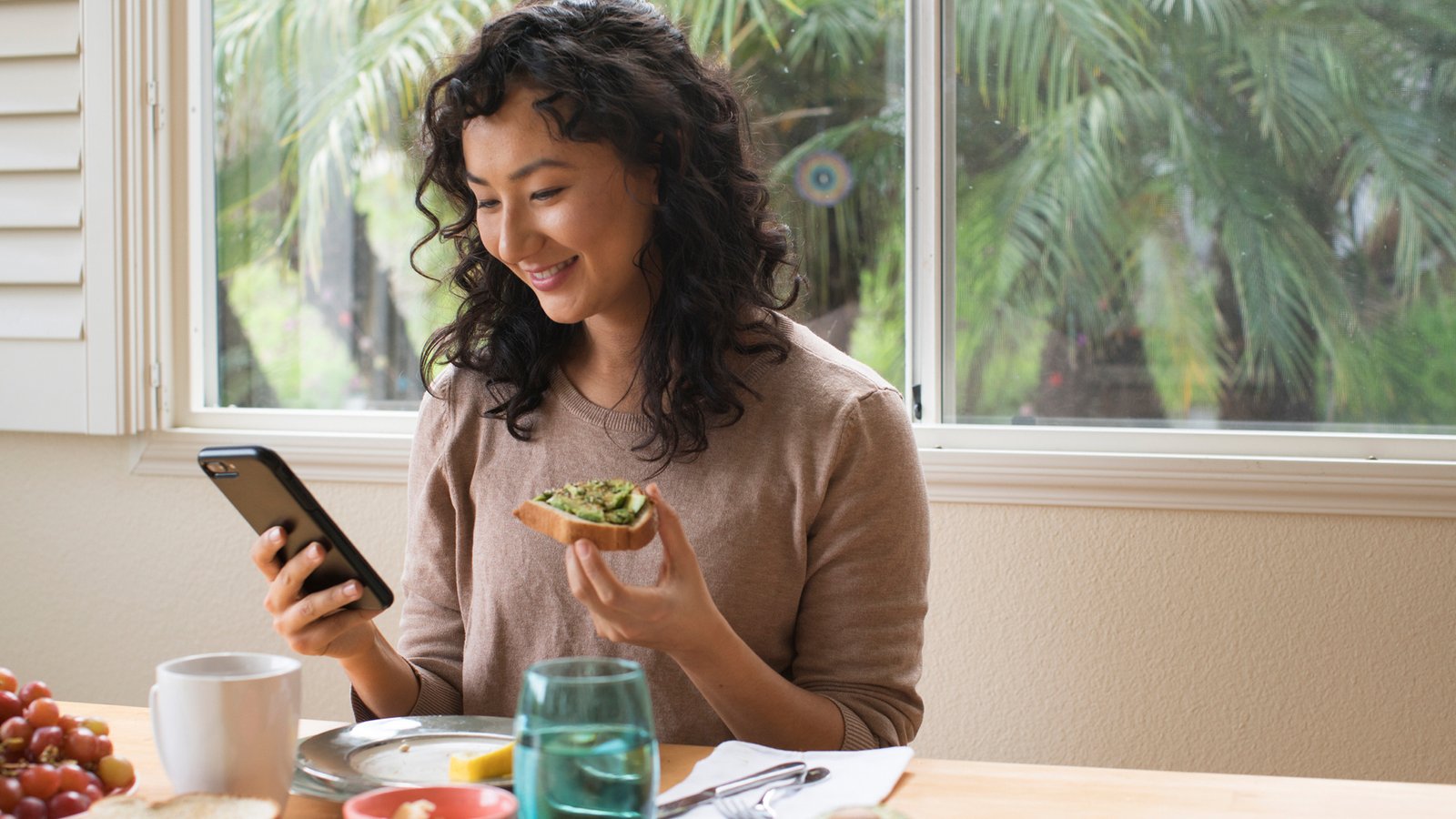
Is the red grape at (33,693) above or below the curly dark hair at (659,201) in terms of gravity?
below

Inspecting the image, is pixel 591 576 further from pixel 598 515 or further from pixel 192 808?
pixel 192 808

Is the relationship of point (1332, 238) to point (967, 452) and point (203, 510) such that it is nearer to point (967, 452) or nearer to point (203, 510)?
A: point (967, 452)

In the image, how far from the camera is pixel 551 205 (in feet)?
4.58

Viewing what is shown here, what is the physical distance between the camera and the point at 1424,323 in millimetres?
2053

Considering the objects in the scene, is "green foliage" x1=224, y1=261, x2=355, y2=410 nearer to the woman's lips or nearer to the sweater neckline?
the sweater neckline

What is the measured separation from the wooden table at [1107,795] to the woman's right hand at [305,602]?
171 millimetres

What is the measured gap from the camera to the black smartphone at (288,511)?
42.2 inches

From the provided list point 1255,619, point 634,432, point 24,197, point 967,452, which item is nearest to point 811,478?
point 634,432

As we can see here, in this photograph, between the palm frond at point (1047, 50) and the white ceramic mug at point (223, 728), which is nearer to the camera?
the white ceramic mug at point (223, 728)

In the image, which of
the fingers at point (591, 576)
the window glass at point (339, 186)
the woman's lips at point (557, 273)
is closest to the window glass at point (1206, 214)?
the window glass at point (339, 186)

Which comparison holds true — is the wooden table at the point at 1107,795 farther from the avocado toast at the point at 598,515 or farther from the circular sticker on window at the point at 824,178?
the circular sticker on window at the point at 824,178

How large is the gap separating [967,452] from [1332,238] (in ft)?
2.22

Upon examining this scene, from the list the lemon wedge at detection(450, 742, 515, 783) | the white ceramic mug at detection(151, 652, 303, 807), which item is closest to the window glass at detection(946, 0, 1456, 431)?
the lemon wedge at detection(450, 742, 515, 783)

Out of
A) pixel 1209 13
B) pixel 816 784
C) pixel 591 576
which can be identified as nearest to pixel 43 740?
pixel 591 576
